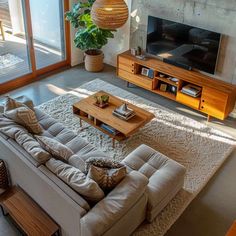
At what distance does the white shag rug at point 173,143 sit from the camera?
3.67 m

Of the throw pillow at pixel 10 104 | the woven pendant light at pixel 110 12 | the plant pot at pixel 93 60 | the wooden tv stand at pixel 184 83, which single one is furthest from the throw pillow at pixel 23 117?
the plant pot at pixel 93 60

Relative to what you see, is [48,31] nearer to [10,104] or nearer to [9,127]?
[10,104]

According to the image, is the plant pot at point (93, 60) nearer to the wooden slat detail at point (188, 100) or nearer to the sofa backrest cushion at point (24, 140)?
the wooden slat detail at point (188, 100)

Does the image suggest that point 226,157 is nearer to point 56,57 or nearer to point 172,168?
point 172,168

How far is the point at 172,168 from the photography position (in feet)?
11.6

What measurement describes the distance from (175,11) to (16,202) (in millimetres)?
3639

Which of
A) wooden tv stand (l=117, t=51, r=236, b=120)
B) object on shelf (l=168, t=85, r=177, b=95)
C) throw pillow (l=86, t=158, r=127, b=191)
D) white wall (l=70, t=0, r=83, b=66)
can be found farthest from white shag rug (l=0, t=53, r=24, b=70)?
throw pillow (l=86, t=158, r=127, b=191)

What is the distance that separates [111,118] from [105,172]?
1.52 metres

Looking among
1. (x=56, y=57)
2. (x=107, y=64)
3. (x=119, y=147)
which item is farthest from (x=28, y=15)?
(x=119, y=147)

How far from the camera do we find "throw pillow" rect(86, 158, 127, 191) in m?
2.90

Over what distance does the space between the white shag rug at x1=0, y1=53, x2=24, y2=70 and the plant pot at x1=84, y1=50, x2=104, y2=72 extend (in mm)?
1220

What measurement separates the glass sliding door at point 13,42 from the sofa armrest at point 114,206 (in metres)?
3.61

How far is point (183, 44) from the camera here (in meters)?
5.17

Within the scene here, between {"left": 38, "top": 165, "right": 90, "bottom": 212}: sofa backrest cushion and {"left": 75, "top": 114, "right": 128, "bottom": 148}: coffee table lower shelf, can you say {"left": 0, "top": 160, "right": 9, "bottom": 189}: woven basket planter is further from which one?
{"left": 75, "top": 114, "right": 128, "bottom": 148}: coffee table lower shelf
